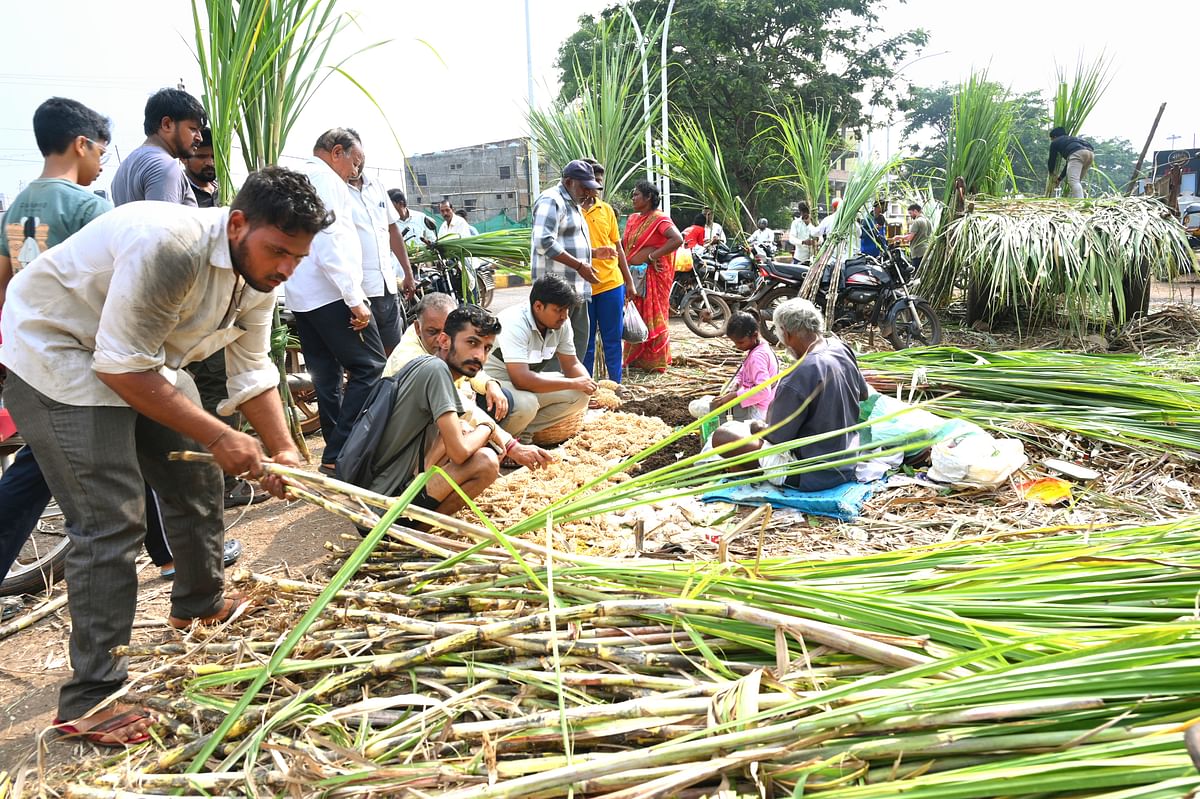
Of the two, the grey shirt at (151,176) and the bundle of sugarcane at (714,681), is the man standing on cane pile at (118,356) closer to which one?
the bundle of sugarcane at (714,681)

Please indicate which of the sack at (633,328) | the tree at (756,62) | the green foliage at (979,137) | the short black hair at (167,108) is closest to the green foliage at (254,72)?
the short black hair at (167,108)

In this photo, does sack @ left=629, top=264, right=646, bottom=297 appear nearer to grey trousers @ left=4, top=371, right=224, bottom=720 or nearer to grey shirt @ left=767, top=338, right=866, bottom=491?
grey shirt @ left=767, top=338, right=866, bottom=491

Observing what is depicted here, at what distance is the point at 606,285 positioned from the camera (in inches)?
209

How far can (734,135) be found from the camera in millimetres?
21062

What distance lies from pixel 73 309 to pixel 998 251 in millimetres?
6641

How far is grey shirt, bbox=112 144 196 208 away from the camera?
2.83 meters

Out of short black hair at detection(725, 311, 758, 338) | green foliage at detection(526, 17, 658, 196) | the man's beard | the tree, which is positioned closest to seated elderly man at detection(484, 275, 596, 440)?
short black hair at detection(725, 311, 758, 338)

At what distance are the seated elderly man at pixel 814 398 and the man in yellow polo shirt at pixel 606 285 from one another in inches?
72.3

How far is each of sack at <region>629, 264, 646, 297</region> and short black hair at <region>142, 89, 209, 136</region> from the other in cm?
400

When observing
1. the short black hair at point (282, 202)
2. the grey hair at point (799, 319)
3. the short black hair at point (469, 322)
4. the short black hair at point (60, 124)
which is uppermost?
the short black hair at point (60, 124)

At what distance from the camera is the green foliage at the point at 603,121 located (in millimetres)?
6594

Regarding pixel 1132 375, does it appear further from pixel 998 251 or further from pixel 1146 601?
pixel 1146 601

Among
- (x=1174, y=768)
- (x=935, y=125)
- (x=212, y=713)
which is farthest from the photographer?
(x=935, y=125)

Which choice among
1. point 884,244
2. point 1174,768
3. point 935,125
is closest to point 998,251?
point 884,244
